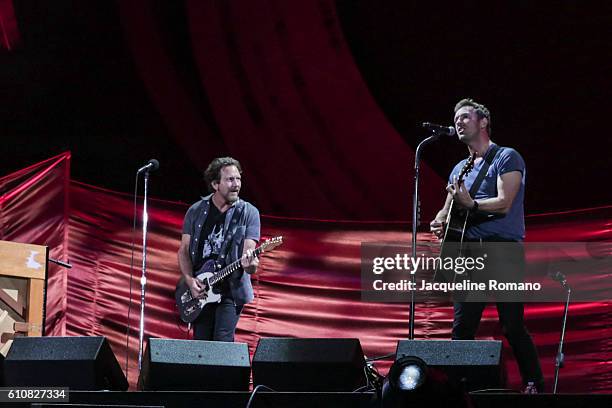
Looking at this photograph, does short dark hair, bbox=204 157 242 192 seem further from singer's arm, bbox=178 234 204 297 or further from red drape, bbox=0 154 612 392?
red drape, bbox=0 154 612 392

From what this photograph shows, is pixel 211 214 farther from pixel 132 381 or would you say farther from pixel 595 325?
pixel 595 325

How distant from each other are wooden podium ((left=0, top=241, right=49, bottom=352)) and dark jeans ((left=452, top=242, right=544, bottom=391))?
7.27 feet

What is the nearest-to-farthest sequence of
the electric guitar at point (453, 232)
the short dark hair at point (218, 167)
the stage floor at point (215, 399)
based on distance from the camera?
the stage floor at point (215, 399), the electric guitar at point (453, 232), the short dark hair at point (218, 167)

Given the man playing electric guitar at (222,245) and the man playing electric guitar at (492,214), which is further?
the man playing electric guitar at (222,245)

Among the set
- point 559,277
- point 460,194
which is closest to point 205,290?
point 460,194

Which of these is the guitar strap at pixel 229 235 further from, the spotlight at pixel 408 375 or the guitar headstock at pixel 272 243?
the spotlight at pixel 408 375

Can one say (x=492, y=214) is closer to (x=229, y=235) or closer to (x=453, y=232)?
(x=453, y=232)

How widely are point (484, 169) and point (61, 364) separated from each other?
7.96 feet

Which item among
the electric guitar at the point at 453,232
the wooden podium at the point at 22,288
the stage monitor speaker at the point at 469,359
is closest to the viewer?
the stage monitor speaker at the point at 469,359

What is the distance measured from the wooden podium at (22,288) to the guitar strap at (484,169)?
2.37 m

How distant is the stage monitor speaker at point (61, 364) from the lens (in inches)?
135

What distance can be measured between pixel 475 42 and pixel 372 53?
728 mm

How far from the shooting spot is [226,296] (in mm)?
5449

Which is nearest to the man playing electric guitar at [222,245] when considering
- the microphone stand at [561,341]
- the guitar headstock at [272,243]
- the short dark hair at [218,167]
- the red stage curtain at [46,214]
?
the short dark hair at [218,167]
